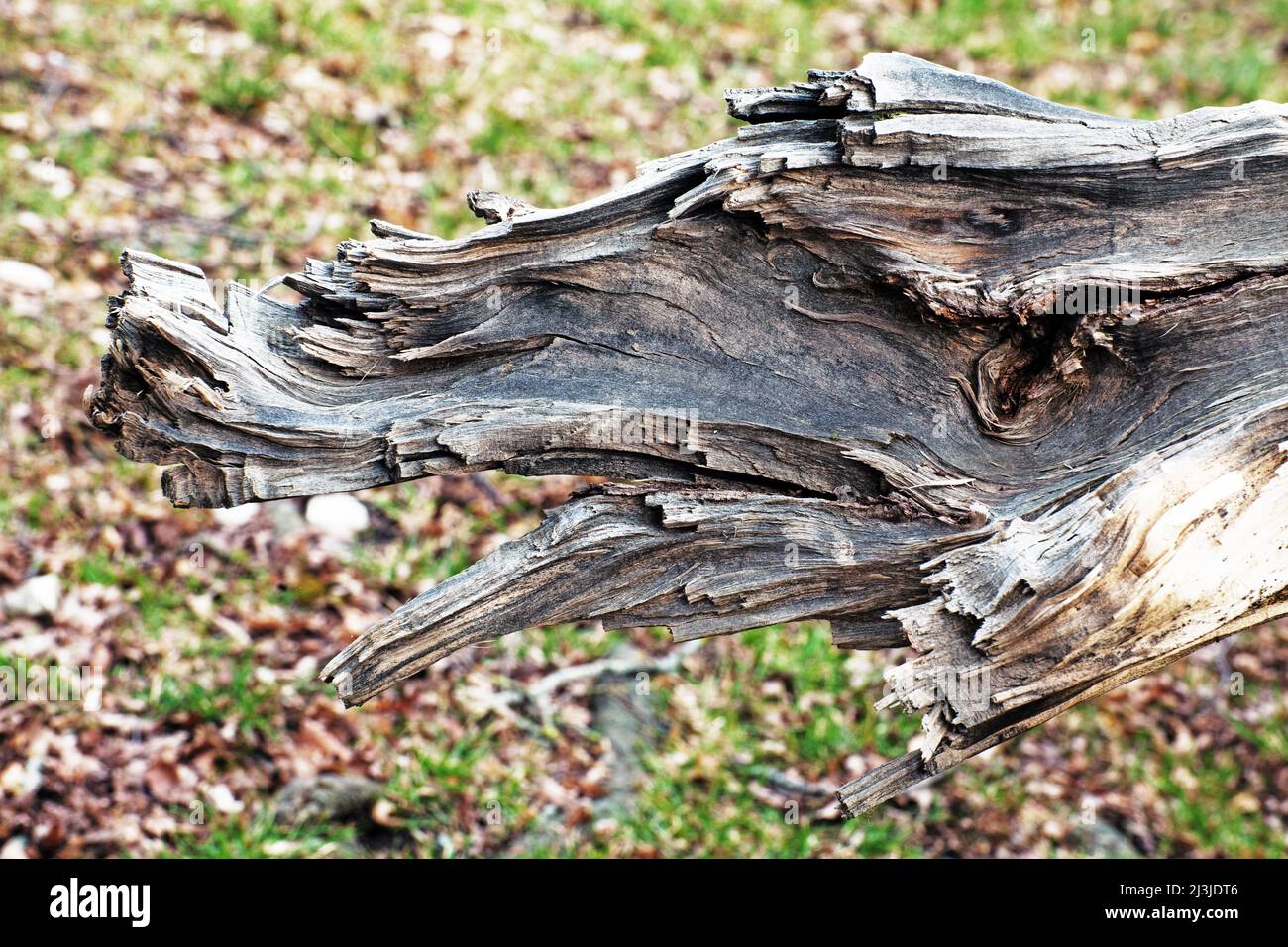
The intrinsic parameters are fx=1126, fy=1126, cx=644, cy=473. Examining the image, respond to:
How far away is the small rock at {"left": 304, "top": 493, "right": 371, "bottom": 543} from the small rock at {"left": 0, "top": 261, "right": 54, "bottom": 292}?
219 centimetres

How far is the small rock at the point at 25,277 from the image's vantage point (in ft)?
22.7

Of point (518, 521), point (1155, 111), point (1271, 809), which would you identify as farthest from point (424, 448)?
point (1155, 111)

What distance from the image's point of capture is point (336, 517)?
665 cm

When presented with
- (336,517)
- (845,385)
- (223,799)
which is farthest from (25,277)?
(845,385)

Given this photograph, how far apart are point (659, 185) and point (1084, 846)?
473cm

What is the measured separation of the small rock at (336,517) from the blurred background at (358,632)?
17mm

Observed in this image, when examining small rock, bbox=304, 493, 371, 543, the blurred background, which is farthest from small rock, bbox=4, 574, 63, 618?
small rock, bbox=304, 493, 371, 543

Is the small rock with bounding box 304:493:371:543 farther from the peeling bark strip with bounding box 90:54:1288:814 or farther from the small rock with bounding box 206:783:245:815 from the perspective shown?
the peeling bark strip with bounding box 90:54:1288:814

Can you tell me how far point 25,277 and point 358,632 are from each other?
3172 millimetres

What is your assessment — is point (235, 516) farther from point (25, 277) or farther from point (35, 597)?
point (25, 277)

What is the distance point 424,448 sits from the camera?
315cm

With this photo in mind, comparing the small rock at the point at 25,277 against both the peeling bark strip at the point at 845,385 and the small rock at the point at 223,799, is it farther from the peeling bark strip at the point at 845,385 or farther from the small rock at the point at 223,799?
the peeling bark strip at the point at 845,385
